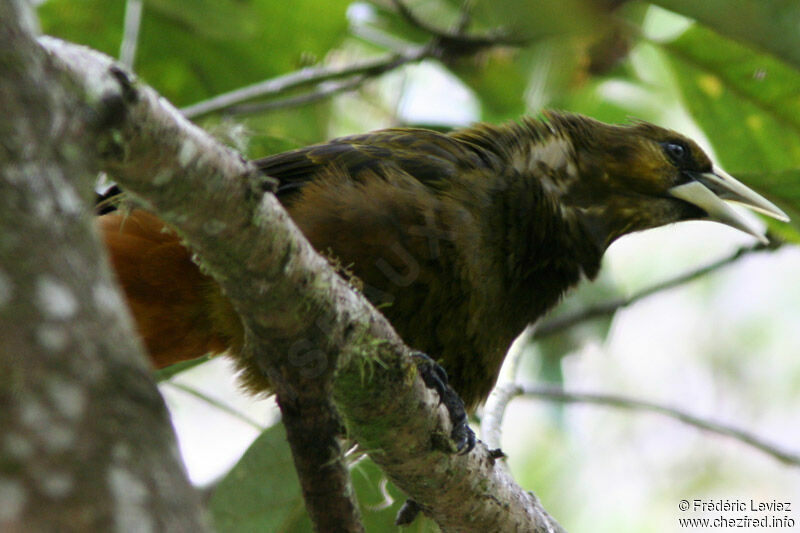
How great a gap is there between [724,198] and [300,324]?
1.99m

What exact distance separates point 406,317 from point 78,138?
1.50m

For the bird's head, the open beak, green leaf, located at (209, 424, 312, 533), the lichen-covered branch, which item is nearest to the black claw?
green leaf, located at (209, 424, 312, 533)

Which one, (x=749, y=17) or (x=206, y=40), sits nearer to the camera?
(x=749, y=17)

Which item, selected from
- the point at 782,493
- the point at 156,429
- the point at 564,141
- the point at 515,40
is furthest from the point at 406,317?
the point at 782,493

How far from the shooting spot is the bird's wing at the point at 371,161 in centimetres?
254

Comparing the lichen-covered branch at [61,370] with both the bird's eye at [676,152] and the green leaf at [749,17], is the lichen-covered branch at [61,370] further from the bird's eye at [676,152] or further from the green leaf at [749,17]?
the bird's eye at [676,152]

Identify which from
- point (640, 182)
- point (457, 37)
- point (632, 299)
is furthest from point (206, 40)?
point (632, 299)

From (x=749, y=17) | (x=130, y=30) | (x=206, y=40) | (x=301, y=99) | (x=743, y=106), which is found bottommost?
(x=749, y=17)

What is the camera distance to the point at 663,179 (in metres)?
3.04

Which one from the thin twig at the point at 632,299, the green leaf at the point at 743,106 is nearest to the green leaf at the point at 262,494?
the thin twig at the point at 632,299

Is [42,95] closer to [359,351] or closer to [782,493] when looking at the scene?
[359,351]

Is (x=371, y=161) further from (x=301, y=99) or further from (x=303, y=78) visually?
(x=301, y=99)

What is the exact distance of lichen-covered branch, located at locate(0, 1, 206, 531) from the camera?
0.73 meters

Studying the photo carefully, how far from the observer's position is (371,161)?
257cm
